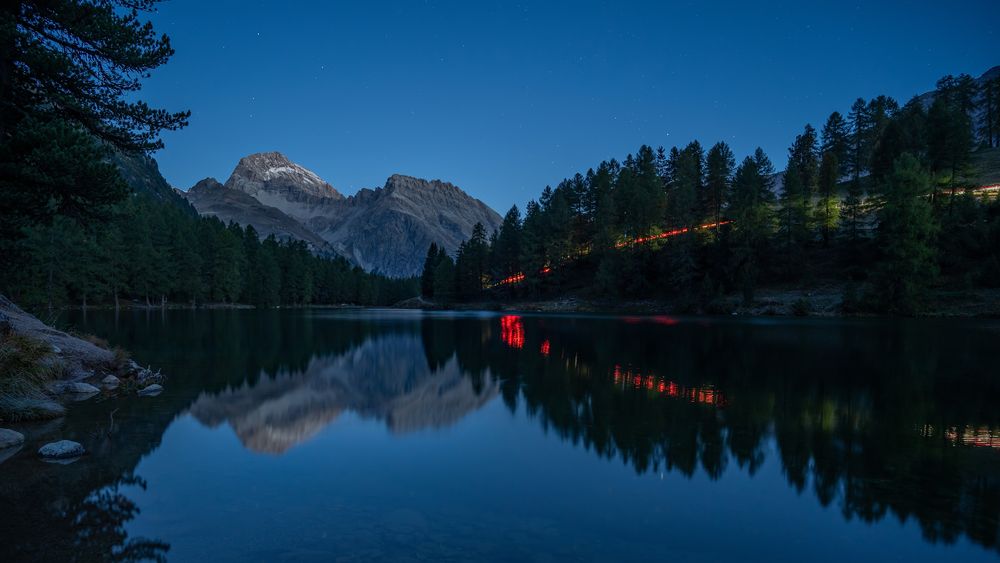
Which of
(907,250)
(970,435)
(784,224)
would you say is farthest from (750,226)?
(970,435)

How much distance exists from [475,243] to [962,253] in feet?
323

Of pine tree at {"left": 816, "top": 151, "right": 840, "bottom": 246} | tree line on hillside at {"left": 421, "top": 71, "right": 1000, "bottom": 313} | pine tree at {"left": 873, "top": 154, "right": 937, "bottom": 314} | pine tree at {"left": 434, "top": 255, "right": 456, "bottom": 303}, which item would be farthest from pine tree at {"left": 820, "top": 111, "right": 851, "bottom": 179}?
pine tree at {"left": 434, "top": 255, "right": 456, "bottom": 303}

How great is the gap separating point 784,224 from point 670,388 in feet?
241

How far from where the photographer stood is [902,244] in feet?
192

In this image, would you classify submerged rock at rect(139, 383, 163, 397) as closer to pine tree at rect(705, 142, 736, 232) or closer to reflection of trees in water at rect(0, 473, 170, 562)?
reflection of trees in water at rect(0, 473, 170, 562)

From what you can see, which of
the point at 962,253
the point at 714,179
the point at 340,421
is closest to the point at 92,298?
the point at 340,421

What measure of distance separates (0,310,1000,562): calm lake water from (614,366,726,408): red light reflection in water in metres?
0.16

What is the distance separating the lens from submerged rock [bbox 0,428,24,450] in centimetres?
1061

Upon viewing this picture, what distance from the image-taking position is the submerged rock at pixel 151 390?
1734 cm

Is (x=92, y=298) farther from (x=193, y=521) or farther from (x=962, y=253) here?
(x=962, y=253)

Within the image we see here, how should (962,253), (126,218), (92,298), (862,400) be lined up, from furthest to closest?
(92,298) → (962,253) → (126,218) → (862,400)

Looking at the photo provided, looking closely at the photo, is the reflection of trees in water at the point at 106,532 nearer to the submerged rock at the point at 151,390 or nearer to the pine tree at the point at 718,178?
the submerged rock at the point at 151,390

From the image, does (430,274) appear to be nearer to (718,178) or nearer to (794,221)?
(718,178)

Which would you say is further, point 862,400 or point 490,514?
point 862,400
